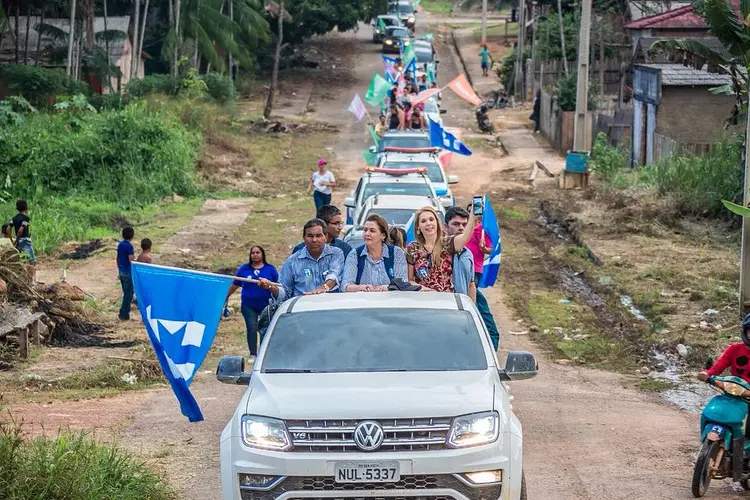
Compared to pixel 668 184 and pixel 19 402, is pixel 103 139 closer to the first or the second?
pixel 668 184

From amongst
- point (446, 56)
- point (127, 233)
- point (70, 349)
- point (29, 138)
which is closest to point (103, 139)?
point (29, 138)

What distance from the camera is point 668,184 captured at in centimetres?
2534

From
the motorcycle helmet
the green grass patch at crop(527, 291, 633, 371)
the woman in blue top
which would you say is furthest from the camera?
the green grass patch at crop(527, 291, 633, 371)

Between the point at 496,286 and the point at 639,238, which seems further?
the point at 639,238

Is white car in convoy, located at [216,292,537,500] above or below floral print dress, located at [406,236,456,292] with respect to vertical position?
below

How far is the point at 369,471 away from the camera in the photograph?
270 inches

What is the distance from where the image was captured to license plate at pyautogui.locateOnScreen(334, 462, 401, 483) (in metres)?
6.86

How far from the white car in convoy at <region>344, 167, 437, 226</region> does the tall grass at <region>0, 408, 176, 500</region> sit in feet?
37.9

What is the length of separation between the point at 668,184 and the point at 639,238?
→ 3066mm

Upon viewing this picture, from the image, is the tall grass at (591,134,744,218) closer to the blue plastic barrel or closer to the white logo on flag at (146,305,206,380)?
the blue plastic barrel

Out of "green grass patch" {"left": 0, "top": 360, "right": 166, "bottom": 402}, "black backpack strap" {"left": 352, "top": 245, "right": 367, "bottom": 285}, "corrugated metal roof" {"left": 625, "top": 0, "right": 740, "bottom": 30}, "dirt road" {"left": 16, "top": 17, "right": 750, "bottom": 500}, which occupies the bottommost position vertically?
"green grass patch" {"left": 0, "top": 360, "right": 166, "bottom": 402}

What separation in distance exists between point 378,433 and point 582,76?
24396 mm

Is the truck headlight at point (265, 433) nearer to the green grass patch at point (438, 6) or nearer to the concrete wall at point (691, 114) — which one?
the concrete wall at point (691, 114)

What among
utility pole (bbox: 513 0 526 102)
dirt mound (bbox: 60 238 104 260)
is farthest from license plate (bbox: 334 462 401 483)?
utility pole (bbox: 513 0 526 102)
